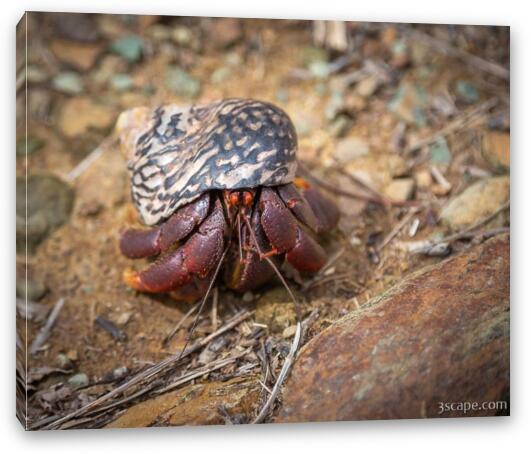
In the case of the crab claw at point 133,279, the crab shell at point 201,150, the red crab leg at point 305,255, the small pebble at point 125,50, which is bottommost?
the crab claw at point 133,279

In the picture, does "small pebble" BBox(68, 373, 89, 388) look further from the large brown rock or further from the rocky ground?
the large brown rock

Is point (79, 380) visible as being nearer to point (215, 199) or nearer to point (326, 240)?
point (215, 199)

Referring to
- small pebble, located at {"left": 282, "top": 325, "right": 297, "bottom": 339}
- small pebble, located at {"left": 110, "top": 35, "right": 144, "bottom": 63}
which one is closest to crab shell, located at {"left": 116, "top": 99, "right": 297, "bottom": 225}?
small pebble, located at {"left": 282, "top": 325, "right": 297, "bottom": 339}

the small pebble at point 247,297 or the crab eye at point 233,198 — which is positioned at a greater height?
the crab eye at point 233,198

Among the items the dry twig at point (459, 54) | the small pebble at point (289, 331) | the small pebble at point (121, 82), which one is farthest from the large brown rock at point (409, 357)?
the small pebble at point (121, 82)

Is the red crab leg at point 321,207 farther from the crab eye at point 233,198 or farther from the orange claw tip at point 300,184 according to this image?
the crab eye at point 233,198
